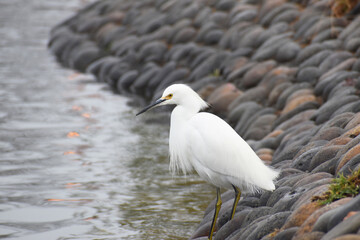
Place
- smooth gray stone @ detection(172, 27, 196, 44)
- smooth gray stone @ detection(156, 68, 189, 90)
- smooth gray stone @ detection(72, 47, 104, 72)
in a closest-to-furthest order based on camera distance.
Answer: smooth gray stone @ detection(156, 68, 189, 90) → smooth gray stone @ detection(172, 27, 196, 44) → smooth gray stone @ detection(72, 47, 104, 72)

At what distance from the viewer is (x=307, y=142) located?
6.27m

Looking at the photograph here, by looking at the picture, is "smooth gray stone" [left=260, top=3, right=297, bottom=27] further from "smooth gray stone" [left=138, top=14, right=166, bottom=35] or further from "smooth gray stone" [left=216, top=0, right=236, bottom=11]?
"smooth gray stone" [left=138, top=14, right=166, bottom=35]

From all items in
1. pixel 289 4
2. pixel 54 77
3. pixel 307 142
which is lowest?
pixel 54 77

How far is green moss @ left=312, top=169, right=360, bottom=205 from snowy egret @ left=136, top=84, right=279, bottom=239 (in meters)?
0.95

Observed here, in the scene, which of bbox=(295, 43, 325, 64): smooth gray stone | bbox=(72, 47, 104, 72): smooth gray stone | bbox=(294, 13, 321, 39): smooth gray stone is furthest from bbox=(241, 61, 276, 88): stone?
bbox=(72, 47, 104, 72): smooth gray stone

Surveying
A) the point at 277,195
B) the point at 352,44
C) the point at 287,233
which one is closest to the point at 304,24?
the point at 352,44

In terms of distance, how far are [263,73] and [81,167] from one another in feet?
10.3

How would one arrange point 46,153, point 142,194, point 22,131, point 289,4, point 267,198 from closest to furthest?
point 267,198 → point 142,194 → point 46,153 → point 22,131 → point 289,4

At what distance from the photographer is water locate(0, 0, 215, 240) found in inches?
253

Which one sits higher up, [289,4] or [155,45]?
[289,4]

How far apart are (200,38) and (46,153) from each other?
398cm

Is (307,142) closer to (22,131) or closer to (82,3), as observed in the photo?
(22,131)

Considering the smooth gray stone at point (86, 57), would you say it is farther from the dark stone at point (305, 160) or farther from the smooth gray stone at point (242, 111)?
the dark stone at point (305, 160)

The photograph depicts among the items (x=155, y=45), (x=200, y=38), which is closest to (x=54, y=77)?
(x=155, y=45)
